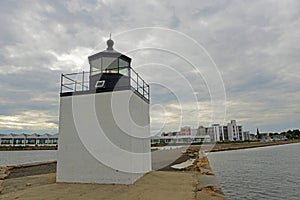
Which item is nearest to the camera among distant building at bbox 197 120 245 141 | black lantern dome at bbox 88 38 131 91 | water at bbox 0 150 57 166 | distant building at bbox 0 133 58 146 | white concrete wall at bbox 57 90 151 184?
white concrete wall at bbox 57 90 151 184

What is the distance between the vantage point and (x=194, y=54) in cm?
1620

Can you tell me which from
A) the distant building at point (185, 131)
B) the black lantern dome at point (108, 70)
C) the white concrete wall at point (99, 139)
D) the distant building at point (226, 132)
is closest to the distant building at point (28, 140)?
the distant building at point (185, 131)

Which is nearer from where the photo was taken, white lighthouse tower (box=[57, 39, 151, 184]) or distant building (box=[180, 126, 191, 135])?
white lighthouse tower (box=[57, 39, 151, 184])

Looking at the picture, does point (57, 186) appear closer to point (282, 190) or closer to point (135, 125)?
point (135, 125)

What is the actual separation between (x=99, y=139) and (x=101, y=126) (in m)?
0.53

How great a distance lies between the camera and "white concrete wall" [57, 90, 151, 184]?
9016 millimetres

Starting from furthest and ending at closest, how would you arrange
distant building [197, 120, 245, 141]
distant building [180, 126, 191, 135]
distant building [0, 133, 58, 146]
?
distant building [197, 120, 245, 141]
distant building [0, 133, 58, 146]
distant building [180, 126, 191, 135]

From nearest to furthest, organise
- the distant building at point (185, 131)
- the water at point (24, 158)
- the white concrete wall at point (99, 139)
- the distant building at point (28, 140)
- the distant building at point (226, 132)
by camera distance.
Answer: the white concrete wall at point (99, 139)
the water at point (24, 158)
the distant building at point (185, 131)
the distant building at point (28, 140)
the distant building at point (226, 132)

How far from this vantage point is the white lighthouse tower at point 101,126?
9055 mm

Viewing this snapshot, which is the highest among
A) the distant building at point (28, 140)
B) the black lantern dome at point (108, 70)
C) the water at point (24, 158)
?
the black lantern dome at point (108, 70)

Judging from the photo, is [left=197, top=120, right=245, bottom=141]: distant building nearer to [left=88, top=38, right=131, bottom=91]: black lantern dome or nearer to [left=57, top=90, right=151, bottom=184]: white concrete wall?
[left=88, top=38, right=131, bottom=91]: black lantern dome

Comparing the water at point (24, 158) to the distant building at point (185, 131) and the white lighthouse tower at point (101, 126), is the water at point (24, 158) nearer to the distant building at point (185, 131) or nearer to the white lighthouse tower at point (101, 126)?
the white lighthouse tower at point (101, 126)

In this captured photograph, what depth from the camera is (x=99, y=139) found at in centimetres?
936

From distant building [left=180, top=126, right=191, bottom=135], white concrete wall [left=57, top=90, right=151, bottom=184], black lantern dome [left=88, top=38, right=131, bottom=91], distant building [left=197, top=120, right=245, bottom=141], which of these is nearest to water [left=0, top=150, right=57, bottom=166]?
white concrete wall [left=57, top=90, right=151, bottom=184]
